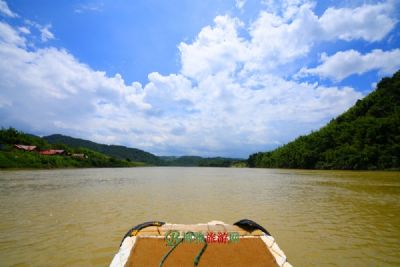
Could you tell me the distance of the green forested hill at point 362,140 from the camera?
180ft

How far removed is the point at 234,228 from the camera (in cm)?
488

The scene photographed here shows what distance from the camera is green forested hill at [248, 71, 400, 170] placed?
54.7 meters

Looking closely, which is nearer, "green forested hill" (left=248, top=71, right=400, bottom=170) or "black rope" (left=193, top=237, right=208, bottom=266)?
"black rope" (left=193, top=237, right=208, bottom=266)

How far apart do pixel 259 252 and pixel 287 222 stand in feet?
17.1

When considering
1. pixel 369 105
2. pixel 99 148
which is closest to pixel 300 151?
pixel 369 105

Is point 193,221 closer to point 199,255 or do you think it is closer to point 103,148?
point 199,255

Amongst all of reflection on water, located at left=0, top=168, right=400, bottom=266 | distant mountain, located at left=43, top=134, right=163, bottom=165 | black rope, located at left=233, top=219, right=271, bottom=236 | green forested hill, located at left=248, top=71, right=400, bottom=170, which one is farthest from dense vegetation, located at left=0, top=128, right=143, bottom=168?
distant mountain, located at left=43, top=134, right=163, bottom=165

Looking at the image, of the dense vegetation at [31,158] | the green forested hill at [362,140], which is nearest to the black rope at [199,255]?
the dense vegetation at [31,158]

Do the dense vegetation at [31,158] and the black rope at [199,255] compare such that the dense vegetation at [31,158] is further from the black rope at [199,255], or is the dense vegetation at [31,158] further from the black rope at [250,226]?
the black rope at [199,255]

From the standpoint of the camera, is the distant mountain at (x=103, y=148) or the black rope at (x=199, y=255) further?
the distant mountain at (x=103, y=148)

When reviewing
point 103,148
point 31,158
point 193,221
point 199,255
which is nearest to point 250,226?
point 199,255

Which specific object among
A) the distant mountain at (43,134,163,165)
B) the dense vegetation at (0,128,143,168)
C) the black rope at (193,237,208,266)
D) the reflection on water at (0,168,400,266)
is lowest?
the reflection on water at (0,168,400,266)

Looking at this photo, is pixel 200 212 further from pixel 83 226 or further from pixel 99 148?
pixel 99 148

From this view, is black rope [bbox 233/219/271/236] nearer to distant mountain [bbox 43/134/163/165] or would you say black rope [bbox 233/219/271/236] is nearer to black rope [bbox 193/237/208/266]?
black rope [bbox 193/237/208/266]
